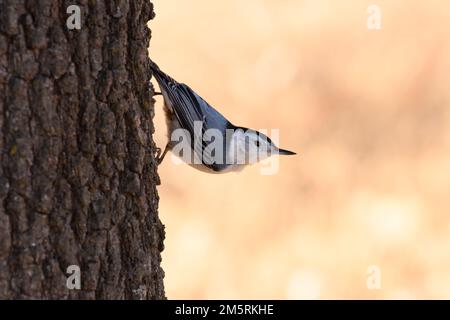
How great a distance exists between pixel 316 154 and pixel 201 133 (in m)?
1.86

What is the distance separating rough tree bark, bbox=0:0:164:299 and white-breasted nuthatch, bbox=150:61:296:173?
113cm

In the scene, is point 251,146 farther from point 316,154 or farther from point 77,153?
point 77,153

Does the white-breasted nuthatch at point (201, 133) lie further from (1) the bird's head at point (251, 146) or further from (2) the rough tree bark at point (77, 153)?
(2) the rough tree bark at point (77, 153)

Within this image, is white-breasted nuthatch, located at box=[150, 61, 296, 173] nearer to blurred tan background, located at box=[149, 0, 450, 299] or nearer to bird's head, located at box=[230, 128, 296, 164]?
bird's head, located at box=[230, 128, 296, 164]

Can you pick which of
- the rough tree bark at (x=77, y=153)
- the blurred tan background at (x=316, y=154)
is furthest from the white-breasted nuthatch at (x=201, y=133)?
the rough tree bark at (x=77, y=153)

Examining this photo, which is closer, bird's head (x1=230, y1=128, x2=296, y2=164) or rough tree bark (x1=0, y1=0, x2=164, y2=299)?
rough tree bark (x1=0, y1=0, x2=164, y2=299)

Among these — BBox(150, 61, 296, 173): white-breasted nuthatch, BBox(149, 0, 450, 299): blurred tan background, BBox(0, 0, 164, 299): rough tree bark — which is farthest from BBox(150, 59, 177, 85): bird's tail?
BBox(149, 0, 450, 299): blurred tan background

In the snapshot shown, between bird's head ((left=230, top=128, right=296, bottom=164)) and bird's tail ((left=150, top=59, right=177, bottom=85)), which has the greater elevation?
bird's tail ((left=150, top=59, right=177, bottom=85))

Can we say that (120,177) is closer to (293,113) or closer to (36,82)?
(36,82)

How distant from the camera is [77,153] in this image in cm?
303

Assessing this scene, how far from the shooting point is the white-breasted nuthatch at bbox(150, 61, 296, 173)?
Result: 15.4ft

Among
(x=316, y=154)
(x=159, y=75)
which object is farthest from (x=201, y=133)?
(x=316, y=154)

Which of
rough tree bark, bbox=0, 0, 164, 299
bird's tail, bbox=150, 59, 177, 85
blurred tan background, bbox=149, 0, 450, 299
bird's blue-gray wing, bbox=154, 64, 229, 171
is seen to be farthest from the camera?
blurred tan background, bbox=149, 0, 450, 299
